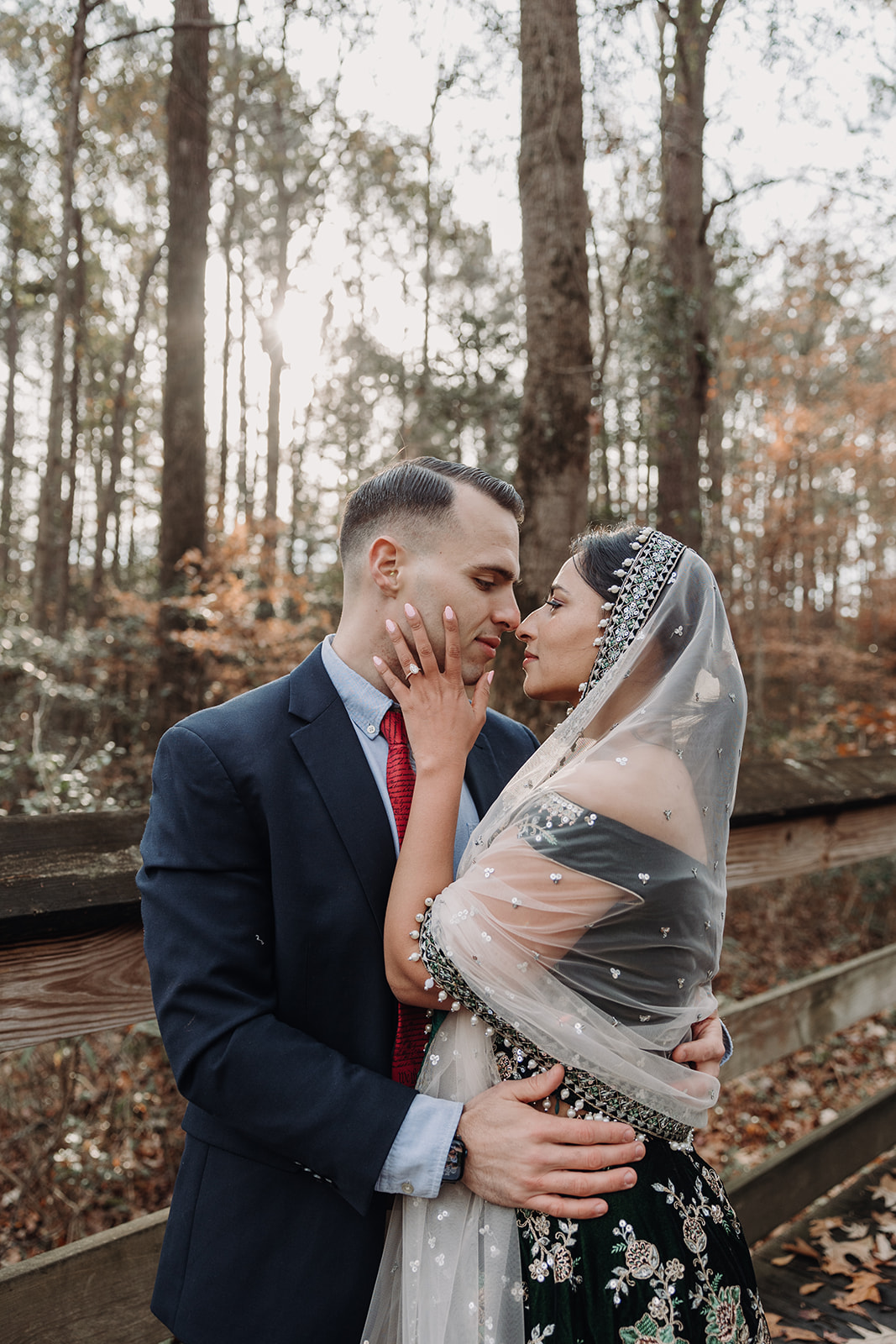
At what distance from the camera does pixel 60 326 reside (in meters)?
9.22

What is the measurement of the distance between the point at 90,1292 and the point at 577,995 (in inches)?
48.6

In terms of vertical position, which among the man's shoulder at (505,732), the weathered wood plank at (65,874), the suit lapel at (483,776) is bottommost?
the weathered wood plank at (65,874)

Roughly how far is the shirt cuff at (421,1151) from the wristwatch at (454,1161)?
1cm

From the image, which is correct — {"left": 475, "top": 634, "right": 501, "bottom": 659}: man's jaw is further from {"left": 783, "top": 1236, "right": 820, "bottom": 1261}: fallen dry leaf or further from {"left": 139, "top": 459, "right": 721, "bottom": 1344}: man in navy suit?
Result: {"left": 783, "top": 1236, "right": 820, "bottom": 1261}: fallen dry leaf

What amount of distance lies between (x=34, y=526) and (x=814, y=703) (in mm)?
23063

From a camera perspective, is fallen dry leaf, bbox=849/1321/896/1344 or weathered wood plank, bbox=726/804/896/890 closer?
fallen dry leaf, bbox=849/1321/896/1344

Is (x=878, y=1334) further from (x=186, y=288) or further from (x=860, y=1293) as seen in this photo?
(x=186, y=288)

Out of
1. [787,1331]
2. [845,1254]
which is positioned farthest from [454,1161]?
[845,1254]

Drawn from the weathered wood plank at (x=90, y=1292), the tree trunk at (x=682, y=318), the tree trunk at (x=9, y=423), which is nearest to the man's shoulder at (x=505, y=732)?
the weathered wood plank at (x=90, y=1292)

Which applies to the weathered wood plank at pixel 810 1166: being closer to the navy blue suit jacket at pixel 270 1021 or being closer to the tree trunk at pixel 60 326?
the navy blue suit jacket at pixel 270 1021

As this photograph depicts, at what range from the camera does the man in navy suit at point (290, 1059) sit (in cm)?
154

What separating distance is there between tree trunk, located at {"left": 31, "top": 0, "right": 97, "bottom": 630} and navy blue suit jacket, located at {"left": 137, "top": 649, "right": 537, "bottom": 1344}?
841cm

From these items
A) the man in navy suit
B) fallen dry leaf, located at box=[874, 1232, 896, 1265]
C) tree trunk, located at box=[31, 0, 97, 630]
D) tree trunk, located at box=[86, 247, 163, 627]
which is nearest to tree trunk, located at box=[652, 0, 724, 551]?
tree trunk, located at box=[31, 0, 97, 630]

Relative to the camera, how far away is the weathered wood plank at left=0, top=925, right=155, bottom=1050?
165cm
